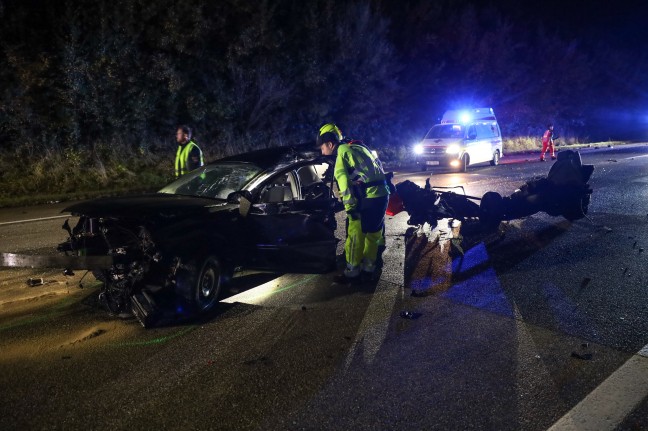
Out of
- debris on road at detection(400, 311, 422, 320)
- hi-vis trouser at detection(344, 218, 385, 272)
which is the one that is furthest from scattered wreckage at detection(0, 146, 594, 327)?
debris on road at detection(400, 311, 422, 320)

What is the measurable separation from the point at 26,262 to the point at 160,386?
6.81 feet

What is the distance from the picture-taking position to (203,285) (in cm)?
492

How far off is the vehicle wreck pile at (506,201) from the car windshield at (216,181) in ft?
8.54

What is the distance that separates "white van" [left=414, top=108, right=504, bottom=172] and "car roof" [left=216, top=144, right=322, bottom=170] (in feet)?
40.5

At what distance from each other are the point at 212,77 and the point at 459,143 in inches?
399

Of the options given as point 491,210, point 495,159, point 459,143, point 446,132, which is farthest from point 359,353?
point 495,159

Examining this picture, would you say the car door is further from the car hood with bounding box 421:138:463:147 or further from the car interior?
the car hood with bounding box 421:138:463:147

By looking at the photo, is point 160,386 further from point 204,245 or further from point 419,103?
point 419,103

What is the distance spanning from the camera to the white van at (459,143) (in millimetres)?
18000

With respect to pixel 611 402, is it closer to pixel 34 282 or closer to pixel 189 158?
pixel 34 282

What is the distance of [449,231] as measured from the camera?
8.59 m

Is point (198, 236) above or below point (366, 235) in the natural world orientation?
above

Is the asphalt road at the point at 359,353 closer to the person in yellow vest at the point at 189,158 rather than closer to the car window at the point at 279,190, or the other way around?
the car window at the point at 279,190

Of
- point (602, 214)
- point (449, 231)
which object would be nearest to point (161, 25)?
point (449, 231)
